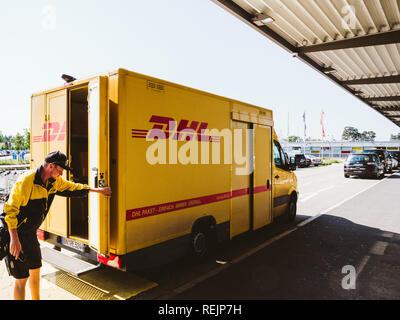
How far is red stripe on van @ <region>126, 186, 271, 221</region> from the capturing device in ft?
12.0

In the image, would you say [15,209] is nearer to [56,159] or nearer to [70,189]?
[56,159]

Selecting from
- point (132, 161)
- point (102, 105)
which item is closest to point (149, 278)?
point (132, 161)

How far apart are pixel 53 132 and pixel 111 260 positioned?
2174 mm

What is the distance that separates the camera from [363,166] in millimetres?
19078

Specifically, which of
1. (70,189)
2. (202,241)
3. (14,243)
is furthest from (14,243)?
(202,241)

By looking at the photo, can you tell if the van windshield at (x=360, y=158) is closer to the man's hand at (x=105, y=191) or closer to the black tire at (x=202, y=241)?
the black tire at (x=202, y=241)

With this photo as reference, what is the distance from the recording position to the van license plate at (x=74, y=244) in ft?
13.1

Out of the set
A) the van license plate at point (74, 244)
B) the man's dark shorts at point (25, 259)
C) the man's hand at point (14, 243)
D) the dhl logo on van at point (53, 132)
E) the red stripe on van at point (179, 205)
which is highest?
the dhl logo on van at point (53, 132)

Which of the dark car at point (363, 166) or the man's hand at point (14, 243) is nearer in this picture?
the man's hand at point (14, 243)

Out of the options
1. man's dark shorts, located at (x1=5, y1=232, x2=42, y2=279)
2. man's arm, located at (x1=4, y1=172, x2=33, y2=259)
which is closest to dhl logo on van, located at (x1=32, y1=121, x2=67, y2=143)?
man's arm, located at (x1=4, y1=172, x2=33, y2=259)

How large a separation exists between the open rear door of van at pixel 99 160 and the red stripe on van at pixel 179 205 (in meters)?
0.32

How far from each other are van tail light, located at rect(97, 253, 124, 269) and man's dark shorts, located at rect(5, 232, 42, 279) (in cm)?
71

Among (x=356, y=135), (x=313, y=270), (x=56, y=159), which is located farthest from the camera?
(x=356, y=135)

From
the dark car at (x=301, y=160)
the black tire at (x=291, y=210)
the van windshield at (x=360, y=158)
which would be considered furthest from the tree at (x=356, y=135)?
the black tire at (x=291, y=210)
